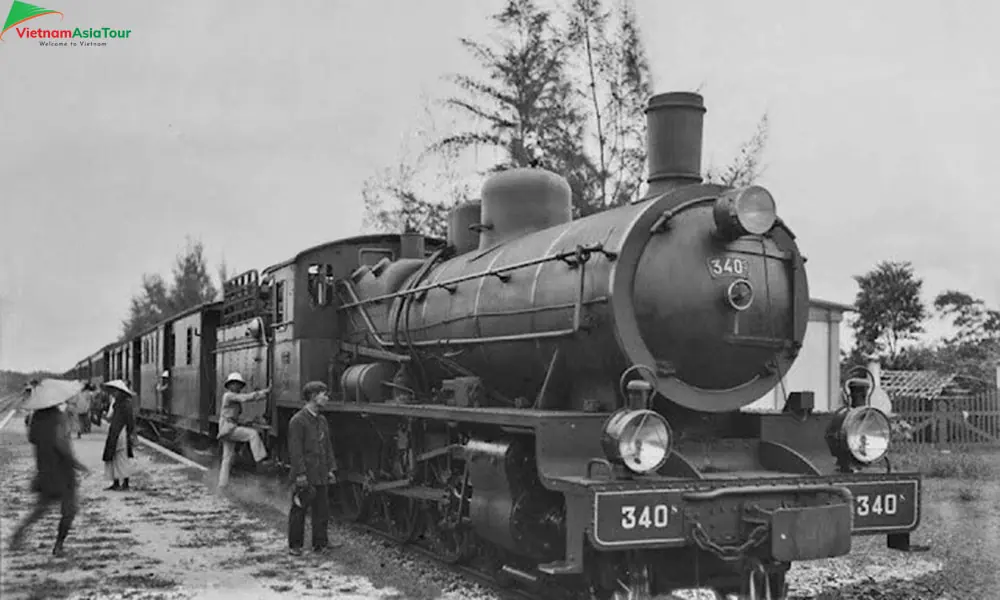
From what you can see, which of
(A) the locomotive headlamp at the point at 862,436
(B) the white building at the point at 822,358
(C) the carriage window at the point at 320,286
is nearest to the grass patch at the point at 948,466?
(B) the white building at the point at 822,358

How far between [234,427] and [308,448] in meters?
4.23

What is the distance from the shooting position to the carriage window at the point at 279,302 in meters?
11.8

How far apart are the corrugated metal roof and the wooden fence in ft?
12.4

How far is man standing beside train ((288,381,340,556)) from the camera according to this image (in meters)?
8.98

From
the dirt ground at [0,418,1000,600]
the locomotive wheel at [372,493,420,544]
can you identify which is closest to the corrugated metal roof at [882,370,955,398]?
the dirt ground at [0,418,1000,600]

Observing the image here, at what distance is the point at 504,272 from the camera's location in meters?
7.77

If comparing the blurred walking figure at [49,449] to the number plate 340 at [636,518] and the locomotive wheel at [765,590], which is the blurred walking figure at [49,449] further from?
the locomotive wheel at [765,590]

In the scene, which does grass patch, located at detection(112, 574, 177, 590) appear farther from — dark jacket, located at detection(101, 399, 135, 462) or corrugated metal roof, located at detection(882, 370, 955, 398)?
corrugated metal roof, located at detection(882, 370, 955, 398)

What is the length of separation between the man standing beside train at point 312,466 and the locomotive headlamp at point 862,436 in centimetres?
458

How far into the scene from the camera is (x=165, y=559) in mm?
8477

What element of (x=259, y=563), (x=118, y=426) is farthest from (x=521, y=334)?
(x=118, y=426)

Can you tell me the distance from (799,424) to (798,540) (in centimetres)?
133

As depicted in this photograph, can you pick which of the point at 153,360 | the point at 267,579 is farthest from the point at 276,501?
the point at 153,360

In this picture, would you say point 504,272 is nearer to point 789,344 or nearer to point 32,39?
point 789,344
